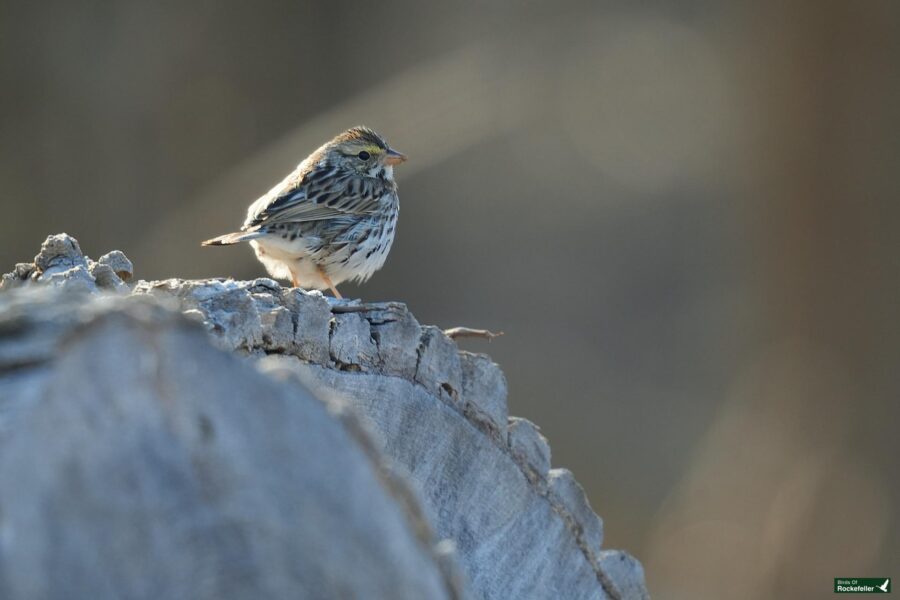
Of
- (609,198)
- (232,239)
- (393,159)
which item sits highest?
(393,159)

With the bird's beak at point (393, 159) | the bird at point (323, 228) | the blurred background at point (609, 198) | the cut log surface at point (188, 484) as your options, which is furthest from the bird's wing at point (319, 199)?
the cut log surface at point (188, 484)

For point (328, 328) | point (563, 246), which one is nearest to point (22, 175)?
point (563, 246)

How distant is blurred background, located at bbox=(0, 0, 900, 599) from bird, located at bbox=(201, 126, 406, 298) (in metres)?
2.35

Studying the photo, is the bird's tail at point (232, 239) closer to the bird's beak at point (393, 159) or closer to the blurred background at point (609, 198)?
the bird's beak at point (393, 159)

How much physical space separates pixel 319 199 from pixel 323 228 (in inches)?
5.6

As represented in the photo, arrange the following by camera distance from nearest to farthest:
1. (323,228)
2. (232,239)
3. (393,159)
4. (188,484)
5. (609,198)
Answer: (188,484) < (232,239) < (323,228) < (393,159) < (609,198)

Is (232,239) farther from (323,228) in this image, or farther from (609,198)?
(609,198)

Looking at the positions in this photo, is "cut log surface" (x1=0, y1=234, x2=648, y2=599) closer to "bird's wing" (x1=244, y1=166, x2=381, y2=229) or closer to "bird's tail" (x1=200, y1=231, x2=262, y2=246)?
"bird's tail" (x1=200, y1=231, x2=262, y2=246)

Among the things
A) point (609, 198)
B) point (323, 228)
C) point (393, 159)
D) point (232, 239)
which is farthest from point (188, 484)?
point (609, 198)

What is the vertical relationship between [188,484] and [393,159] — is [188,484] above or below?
below

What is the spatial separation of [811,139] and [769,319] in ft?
3.54

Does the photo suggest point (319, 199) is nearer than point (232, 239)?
No

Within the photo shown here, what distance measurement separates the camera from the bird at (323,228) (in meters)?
4.77

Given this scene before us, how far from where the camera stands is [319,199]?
Answer: 4.95 metres
